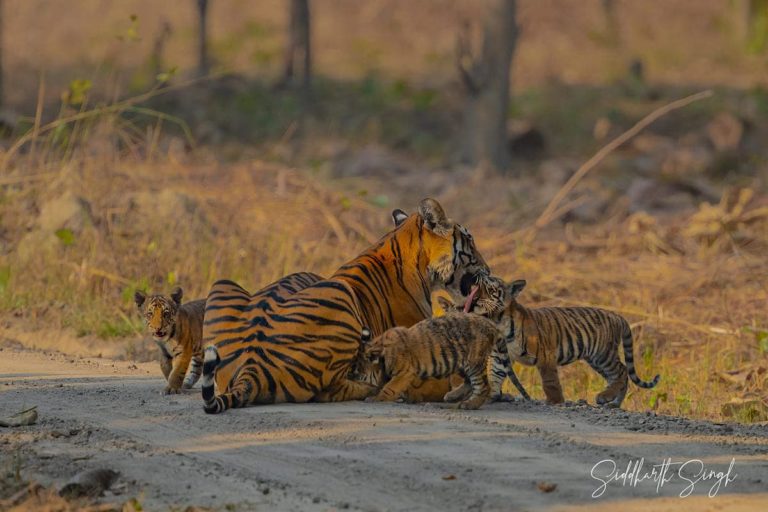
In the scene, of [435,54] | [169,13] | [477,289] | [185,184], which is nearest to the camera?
[477,289]

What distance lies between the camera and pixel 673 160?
2289 centimetres

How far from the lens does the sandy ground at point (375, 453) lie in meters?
5.36

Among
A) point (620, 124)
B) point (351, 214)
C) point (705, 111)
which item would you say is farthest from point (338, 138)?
point (351, 214)

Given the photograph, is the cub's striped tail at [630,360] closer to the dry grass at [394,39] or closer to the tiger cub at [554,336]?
the tiger cub at [554,336]

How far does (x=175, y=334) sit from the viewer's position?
8.04 meters

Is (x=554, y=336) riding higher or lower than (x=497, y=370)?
higher

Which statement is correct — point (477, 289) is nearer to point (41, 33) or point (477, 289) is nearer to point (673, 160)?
point (673, 160)

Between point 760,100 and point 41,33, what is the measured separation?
16896mm

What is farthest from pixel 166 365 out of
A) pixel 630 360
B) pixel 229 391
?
pixel 630 360

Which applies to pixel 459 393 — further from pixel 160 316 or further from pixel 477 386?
pixel 160 316

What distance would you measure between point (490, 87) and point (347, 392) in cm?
1519

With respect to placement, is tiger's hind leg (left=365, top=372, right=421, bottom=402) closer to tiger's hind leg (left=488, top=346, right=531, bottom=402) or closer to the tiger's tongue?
tiger's hind leg (left=488, top=346, right=531, bottom=402)

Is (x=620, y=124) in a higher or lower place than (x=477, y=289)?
higher

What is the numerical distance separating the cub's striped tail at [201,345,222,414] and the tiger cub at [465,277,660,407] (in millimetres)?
1657
